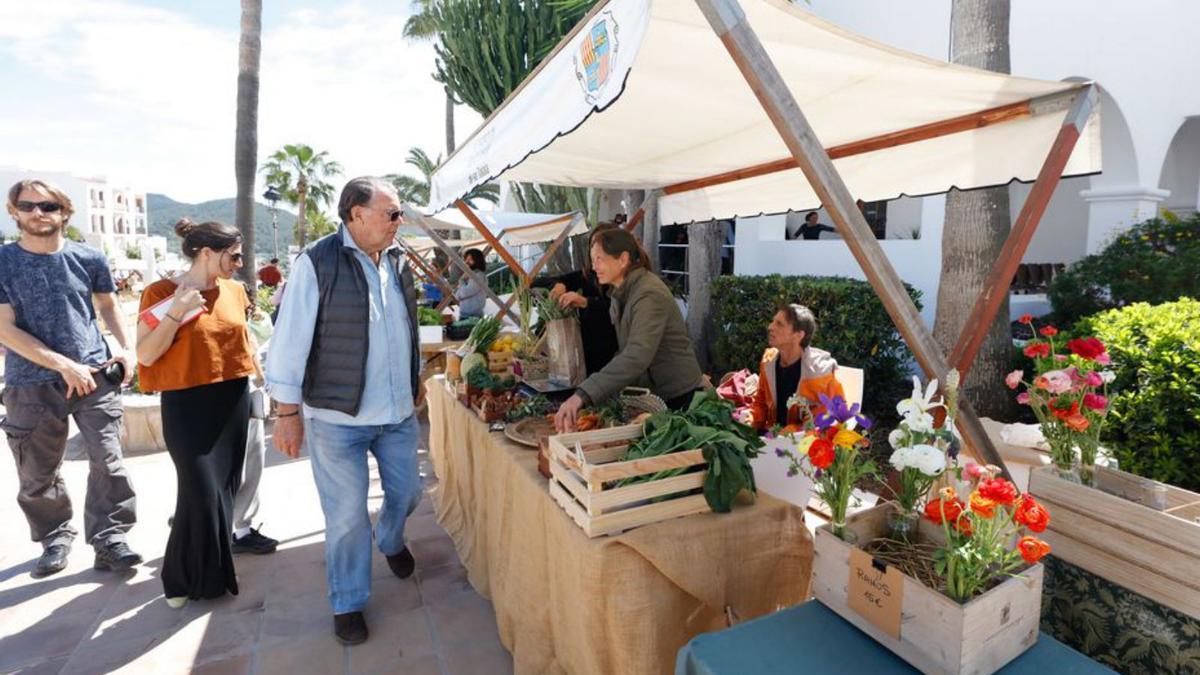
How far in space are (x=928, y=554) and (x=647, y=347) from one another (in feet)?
4.81

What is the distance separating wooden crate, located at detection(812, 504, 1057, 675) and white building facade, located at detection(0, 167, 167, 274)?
76.6m

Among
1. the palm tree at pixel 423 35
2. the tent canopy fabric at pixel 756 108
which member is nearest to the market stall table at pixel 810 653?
the tent canopy fabric at pixel 756 108

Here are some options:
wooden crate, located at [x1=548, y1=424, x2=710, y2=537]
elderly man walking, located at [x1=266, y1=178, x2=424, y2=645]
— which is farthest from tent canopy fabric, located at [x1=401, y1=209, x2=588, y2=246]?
wooden crate, located at [x1=548, y1=424, x2=710, y2=537]

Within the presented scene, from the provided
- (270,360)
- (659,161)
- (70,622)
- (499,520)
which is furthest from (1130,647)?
(70,622)

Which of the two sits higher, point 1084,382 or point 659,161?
point 659,161

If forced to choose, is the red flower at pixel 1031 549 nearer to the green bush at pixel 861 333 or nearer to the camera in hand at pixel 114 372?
the camera in hand at pixel 114 372

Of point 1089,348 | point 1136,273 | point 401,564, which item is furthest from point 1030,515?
point 1136,273

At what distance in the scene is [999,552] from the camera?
4.51 ft

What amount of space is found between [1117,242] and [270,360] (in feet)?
26.1

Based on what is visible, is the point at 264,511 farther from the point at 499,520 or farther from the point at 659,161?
the point at 659,161

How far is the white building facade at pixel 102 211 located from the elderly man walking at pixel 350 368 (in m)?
74.3

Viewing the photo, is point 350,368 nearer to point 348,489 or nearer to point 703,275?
point 348,489

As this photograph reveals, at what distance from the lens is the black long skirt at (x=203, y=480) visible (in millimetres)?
3029

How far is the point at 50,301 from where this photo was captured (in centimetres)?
324
